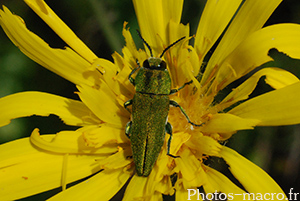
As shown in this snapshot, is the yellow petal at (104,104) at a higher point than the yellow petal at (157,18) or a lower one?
lower

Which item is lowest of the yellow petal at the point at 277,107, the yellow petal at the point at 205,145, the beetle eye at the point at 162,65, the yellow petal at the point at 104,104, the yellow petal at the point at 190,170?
the yellow petal at the point at 190,170

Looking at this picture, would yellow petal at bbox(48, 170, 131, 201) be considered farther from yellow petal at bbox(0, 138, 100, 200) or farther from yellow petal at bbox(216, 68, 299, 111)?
yellow petal at bbox(216, 68, 299, 111)

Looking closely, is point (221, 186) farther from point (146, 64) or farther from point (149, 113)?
point (146, 64)

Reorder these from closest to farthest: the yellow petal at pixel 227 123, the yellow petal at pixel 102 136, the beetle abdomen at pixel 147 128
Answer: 1. the yellow petal at pixel 227 123
2. the beetle abdomen at pixel 147 128
3. the yellow petal at pixel 102 136

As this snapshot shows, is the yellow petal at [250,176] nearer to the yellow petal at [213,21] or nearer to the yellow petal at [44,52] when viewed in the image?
the yellow petal at [213,21]

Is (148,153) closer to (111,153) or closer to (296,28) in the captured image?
(111,153)

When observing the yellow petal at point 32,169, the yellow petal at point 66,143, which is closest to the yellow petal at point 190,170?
the yellow petal at point 66,143
